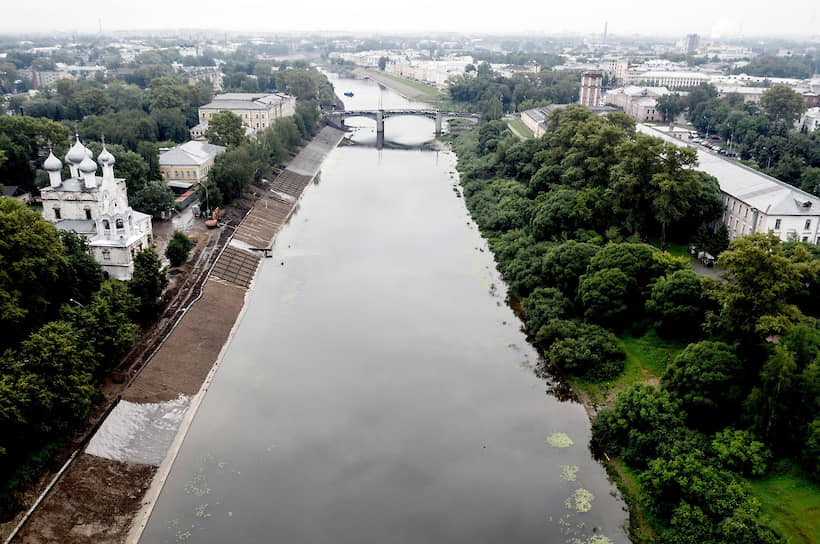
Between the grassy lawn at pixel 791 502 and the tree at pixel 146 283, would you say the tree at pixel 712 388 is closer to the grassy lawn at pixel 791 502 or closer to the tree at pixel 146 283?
the grassy lawn at pixel 791 502

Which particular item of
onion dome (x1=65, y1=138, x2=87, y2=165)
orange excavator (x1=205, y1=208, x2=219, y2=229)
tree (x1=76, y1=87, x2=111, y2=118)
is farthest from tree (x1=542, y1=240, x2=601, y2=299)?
Result: tree (x1=76, y1=87, x2=111, y2=118)

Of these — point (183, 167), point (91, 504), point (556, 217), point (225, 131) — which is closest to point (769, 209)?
point (556, 217)

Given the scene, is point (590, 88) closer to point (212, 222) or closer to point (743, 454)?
point (212, 222)

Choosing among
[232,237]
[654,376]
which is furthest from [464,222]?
[654,376]

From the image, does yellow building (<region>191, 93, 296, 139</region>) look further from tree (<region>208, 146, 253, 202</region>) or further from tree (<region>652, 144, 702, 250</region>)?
tree (<region>652, 144, 702, 250</region>)

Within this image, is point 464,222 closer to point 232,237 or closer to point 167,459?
point 232,237

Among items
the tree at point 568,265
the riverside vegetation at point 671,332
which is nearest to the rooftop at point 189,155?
the riverside vegetation at point 671,332
